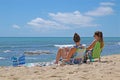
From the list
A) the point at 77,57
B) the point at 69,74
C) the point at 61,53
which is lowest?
the point at 69,74

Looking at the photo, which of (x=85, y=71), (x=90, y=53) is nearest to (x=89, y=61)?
(x=90, y=53)

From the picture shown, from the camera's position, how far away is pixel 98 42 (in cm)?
1038

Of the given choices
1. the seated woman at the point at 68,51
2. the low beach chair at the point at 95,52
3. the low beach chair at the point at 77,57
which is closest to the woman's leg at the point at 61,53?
Result: the seated woman at the point at 68,51

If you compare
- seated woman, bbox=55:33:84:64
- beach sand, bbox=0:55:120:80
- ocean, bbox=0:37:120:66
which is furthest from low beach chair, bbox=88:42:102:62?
ocean, bbox=0:37:120:66

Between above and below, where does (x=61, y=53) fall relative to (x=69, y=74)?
above

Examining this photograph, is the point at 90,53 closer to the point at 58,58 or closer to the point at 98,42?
the point at 98,42

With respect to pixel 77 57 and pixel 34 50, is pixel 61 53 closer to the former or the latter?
pixel 77 57

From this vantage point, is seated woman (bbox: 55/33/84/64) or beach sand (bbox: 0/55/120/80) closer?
beach sand (bbox: 0/55/120/80)

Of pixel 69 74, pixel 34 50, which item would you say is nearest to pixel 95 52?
pixel 69 74

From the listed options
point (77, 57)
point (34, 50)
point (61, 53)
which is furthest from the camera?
point (34, 50)

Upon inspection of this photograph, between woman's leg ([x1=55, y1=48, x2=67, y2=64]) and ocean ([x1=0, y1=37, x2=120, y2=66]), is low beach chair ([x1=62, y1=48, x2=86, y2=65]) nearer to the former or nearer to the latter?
woman's leg ([x1=55, y1=48, x2=67, y2=64])

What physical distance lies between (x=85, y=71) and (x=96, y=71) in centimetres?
28

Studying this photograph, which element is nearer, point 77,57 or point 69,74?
point 69,74

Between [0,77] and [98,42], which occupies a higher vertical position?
[98,42]
